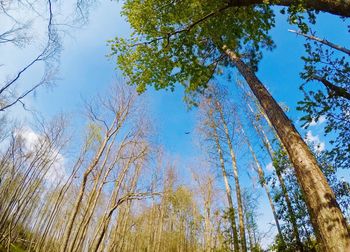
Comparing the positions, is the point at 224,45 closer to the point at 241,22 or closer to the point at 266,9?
the point at 241,22

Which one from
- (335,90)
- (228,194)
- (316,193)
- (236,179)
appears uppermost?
(236,179)

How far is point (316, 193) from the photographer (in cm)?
283

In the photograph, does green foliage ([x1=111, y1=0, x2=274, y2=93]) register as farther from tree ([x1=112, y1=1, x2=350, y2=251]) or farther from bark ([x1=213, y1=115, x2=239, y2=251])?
bark ([x1=213, y1=115, x2=239, y2=251])

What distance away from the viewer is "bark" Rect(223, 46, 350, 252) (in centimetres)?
247

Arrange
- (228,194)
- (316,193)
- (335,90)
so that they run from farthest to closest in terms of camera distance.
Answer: (228,194) < (335,90) < (316,193)

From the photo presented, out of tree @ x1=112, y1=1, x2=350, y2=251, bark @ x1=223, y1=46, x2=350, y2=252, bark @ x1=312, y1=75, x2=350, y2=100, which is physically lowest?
bark @ x1=223, y1=46, x2=350, y2=252

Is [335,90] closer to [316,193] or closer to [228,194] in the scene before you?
[316,193]

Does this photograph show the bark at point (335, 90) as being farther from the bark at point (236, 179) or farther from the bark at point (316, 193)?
the bark at point (236, 179)

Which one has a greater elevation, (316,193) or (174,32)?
(174,32)

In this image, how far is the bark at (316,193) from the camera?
97.3 inches

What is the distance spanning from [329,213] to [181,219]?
2399 cm

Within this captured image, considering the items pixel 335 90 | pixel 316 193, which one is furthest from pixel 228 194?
pixel 316 193

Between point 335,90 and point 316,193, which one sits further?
point 335,90

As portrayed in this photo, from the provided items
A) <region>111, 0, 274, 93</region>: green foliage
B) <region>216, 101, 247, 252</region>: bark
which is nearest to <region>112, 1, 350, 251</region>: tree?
<region>111, 0, 274, 93</region>: green foliage
